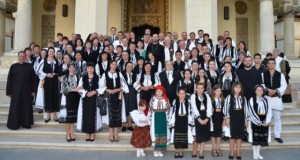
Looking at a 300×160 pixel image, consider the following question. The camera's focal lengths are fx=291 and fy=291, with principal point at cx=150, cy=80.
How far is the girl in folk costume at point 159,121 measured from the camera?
6.67m

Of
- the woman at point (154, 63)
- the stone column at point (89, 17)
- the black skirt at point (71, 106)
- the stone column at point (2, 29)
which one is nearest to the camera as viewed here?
the black skirt at point (71, 106)

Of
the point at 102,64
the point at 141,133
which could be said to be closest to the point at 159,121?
the point at 141,133

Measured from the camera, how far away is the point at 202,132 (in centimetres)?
653

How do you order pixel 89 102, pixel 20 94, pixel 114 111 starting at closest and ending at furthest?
pixel 89 102, pixel 114 111, pixel 20 94

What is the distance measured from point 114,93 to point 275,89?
13.6 ft

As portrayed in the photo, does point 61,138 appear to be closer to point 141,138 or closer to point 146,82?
point 141,138

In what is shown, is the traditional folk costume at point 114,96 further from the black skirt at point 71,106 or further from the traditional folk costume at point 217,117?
the traditional folk costume at point 217,117

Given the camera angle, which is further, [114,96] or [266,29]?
[266,29]

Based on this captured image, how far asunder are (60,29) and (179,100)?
1336 cm

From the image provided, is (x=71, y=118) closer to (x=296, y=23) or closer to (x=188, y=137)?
(x=188, y=137)

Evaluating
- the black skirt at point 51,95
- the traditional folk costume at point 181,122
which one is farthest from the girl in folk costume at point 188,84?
the black skirt at point 51,95

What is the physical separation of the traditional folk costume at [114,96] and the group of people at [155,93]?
20mm

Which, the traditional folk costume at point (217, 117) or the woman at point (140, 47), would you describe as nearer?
the traditional folk costume at point (217, 117)

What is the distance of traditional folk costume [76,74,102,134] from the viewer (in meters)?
7.28
